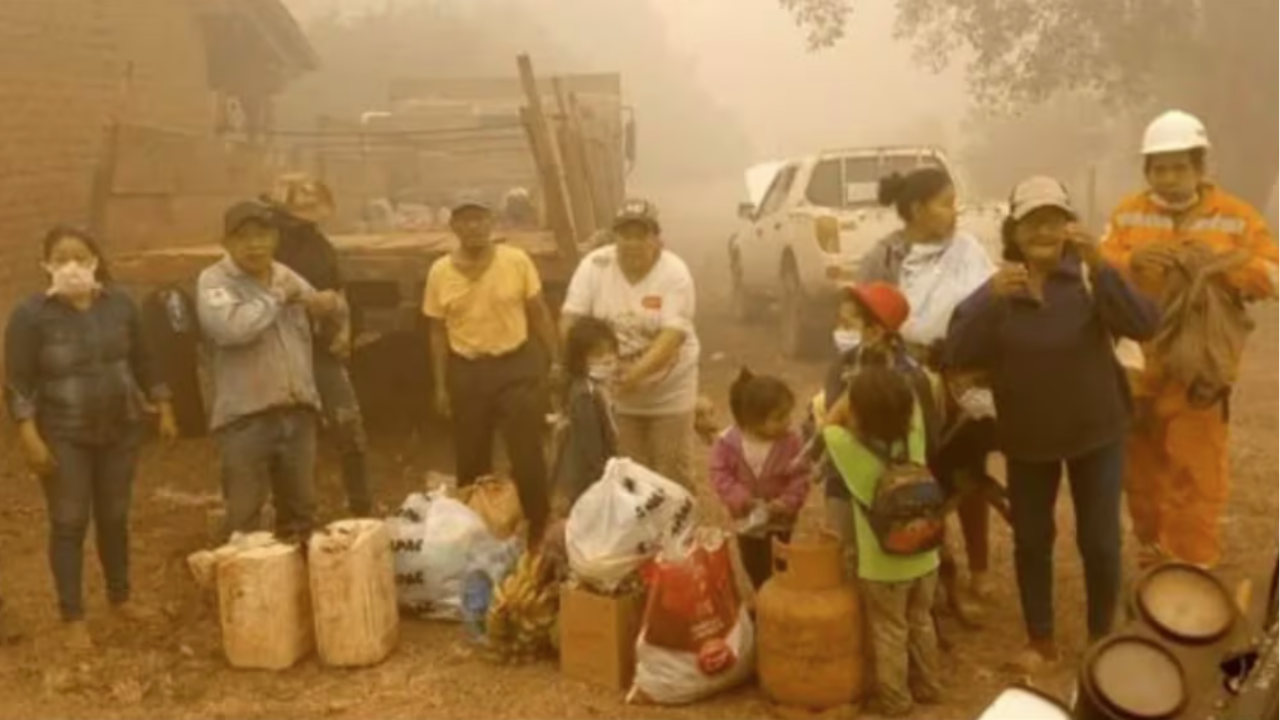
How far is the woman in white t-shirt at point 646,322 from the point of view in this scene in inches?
209

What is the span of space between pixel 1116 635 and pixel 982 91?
16.4 metres

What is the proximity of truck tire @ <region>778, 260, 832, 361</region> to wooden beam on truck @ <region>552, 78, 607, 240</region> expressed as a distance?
6.87 ft

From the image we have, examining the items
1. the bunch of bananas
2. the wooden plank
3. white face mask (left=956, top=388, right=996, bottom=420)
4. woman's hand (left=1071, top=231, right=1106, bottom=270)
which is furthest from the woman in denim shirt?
the wooden plank

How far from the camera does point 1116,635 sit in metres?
3.22

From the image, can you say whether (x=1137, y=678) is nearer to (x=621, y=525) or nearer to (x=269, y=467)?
(x=621, y=525)

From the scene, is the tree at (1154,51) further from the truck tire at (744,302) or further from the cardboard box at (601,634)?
the cardboard box at (601,634)

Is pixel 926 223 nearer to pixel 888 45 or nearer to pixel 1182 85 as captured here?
pixel 1182 85

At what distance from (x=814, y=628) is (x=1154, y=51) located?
15.3 meters

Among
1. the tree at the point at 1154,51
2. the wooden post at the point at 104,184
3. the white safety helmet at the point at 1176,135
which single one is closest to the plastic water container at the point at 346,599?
the white safety helmet at the point at 1176,135

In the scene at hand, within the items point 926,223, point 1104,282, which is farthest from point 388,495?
point 1104,282

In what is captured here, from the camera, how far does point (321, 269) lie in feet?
19.9

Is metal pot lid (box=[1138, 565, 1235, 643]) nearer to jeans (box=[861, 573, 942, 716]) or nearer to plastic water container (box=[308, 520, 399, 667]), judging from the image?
jeans (box=[861, 573, 942, 716])

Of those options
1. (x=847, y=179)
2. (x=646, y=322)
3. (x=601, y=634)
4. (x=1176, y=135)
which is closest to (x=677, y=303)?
(x=646, y=322)

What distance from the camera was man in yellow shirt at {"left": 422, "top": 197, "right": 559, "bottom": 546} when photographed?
19.0ft
